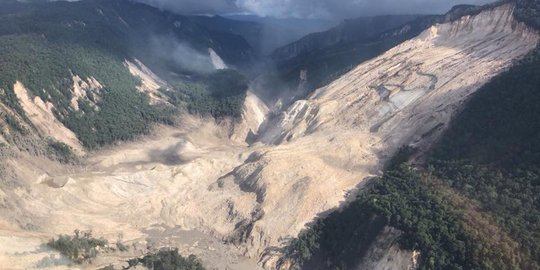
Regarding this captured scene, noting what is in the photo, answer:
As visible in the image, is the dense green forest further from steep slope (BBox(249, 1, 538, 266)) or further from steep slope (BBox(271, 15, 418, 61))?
steep slope (BBox(271, 15, 418, 61))

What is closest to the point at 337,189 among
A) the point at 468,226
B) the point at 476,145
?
the point at 476,145

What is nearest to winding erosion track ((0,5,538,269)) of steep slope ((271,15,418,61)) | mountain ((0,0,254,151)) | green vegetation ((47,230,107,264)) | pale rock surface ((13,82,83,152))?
green vegetation ((47,230,107,264))

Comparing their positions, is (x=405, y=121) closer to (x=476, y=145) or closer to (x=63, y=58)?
(x=476, y=145)

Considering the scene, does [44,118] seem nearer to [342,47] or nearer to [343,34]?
[342,47]

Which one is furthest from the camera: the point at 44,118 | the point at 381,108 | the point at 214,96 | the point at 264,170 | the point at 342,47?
the point at 342,47

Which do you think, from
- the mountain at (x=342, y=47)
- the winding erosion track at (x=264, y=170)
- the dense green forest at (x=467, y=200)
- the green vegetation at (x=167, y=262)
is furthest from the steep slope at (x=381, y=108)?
the green vegetation at (x=167, y=262)

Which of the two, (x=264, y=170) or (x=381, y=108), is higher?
(x=264, y=170)

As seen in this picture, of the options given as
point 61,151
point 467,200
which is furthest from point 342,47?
point 467,200
